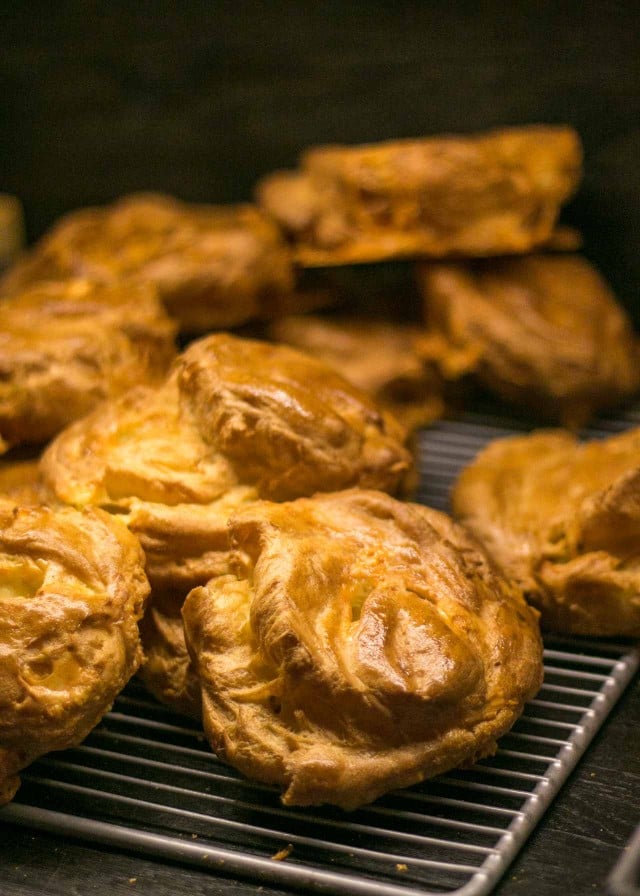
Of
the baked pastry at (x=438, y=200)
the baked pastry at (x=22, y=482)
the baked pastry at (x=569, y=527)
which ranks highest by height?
the baked pastry at (x=438, y=200)

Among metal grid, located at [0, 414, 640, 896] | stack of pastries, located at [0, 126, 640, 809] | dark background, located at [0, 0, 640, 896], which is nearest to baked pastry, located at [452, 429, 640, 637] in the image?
stack of pastries, located at [0, 126, 640, 809]

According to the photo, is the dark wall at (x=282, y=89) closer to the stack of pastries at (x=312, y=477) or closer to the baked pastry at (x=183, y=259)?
the stack of pastries at (x=312, y=477)

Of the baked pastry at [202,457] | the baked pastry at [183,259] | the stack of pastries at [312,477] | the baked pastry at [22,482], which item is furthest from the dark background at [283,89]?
the baked pastry at [22,482]

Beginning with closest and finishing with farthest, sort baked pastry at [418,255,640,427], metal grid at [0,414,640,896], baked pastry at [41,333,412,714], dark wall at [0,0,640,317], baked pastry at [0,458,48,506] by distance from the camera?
1. metal grid at [0,414,640,896]
2. baked pastry at [41,333,412,714]
3. baked pastry at [0,458,48,506]
4. baked pastry at [418,255,640,427]
5. dark wall at [0,0,640,317]

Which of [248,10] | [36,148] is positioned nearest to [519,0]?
[248,10]

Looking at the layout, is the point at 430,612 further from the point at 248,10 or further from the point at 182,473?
the point at 248,10

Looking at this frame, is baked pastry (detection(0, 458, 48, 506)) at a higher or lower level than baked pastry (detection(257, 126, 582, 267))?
lower

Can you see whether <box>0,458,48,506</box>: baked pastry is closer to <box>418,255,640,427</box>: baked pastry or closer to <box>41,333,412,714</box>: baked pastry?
<box>41,333,412,714</box>: baked pastry

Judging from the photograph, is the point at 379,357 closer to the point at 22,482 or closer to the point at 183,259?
the point at 183,259
